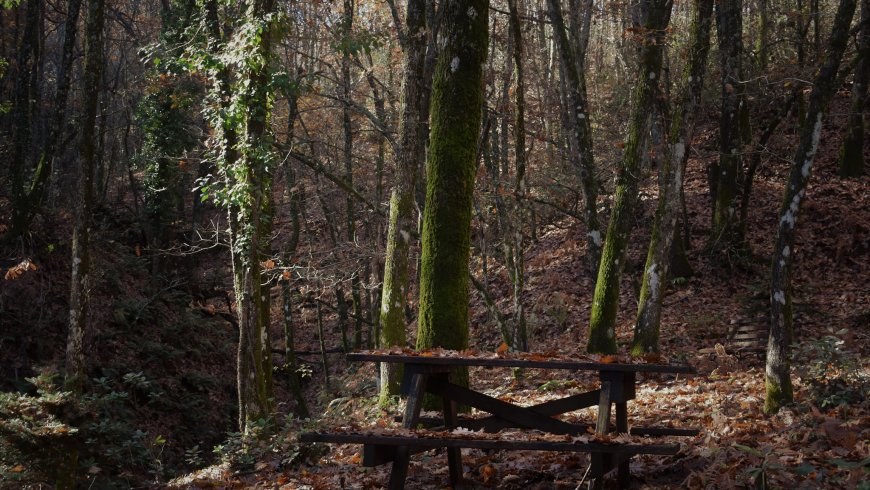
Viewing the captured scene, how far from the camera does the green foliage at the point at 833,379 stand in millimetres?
8383

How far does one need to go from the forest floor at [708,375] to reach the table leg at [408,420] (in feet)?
3.35

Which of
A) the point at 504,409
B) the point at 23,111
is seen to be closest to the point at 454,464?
the point at 504,409

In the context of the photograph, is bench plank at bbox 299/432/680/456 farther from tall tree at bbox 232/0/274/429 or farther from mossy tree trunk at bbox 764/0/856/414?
tall tree at bbox 232/0/274/429

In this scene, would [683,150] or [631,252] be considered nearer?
[683,150]

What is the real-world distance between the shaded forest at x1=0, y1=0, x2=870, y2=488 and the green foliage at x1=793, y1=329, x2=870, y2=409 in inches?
1.9

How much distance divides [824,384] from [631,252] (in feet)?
36.7

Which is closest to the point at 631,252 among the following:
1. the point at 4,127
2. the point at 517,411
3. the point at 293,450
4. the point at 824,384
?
the point at 824,384

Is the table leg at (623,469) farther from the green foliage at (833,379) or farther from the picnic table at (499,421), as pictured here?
the green foliage at (833,379)

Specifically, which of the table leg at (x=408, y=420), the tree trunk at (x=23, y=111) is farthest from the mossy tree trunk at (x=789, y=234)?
the tree trunk at (x=23, y=111)

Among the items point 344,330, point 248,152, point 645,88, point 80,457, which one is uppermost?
point 645,88

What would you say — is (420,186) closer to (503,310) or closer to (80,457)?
(503,310)

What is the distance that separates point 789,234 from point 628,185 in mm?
4440

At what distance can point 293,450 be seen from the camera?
914cm

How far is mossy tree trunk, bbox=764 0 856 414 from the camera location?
848 cm
